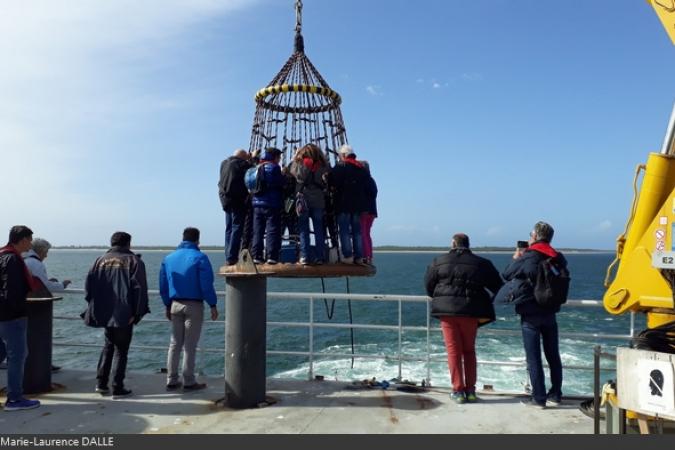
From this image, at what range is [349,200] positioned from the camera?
629 centimetres

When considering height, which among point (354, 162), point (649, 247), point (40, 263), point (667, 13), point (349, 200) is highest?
point (667, 13)

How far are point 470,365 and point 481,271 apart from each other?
3.38 feet

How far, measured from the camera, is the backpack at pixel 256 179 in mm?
5906

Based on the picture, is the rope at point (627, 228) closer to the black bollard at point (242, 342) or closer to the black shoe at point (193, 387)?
the black bollard at point (242, 342)

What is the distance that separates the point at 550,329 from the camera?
523cm

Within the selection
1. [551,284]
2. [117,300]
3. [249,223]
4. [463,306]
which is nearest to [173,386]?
[117,300]

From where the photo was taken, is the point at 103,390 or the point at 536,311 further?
the point at 103,390

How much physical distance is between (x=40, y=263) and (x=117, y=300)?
1.16 m

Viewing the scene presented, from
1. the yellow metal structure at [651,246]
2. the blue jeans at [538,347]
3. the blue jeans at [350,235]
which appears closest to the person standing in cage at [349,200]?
the blue jeans at [350,235]

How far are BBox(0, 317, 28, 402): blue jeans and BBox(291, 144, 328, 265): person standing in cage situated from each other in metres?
3.00

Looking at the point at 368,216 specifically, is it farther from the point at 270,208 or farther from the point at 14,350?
the point at 14,350

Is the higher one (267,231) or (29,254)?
(267,231)

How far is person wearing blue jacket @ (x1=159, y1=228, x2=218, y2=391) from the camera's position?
18.7 feet
